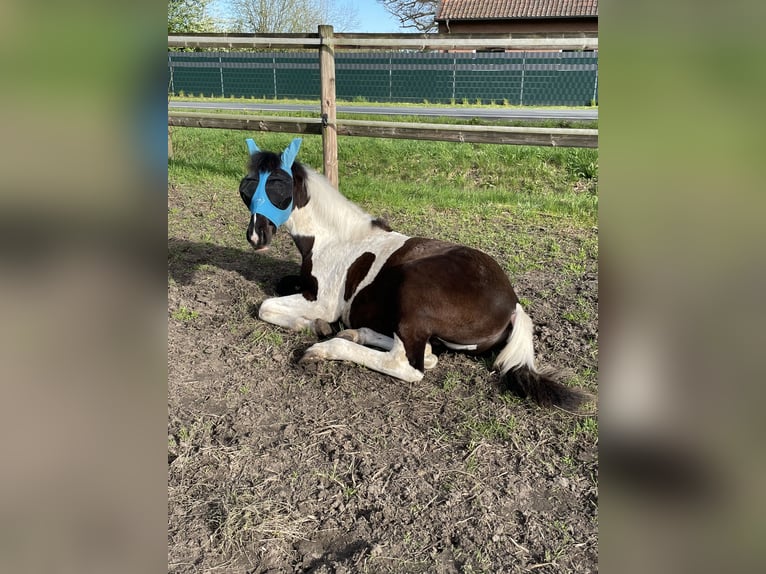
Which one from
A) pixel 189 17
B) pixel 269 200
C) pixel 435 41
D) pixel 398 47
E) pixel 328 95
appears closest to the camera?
pixel 269 200

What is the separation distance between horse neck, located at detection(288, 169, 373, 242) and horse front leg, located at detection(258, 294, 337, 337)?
50 centimetres

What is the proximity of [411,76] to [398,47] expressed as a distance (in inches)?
509

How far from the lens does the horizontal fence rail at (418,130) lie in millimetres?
6098

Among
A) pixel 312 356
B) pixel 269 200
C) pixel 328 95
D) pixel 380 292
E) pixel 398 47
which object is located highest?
pixel 398 47

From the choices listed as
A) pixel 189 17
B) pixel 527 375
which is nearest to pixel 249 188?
pixel 527 375

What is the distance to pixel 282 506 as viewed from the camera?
2.30m

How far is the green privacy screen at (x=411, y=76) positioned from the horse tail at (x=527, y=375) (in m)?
15.6

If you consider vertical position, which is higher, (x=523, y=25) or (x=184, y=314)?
(x=523, y=25)

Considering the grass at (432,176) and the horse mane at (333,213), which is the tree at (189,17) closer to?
the grass at (432,176)

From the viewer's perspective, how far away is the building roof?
24297 millimetres

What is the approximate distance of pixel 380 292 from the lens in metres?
3.66

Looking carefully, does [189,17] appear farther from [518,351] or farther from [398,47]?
[518,351]
